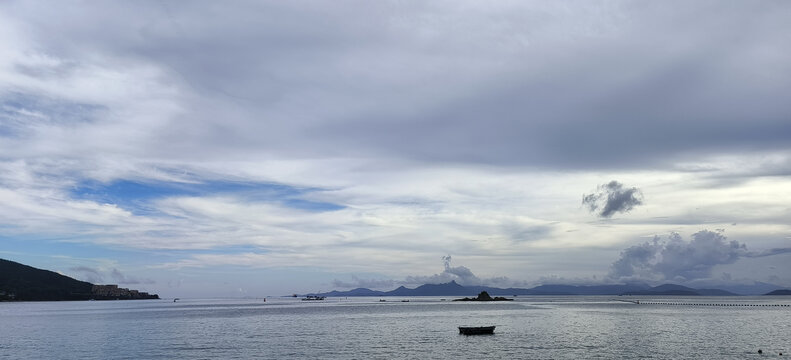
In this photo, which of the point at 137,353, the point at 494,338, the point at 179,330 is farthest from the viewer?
the point at 179,330

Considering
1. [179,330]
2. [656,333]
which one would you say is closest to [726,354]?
[656,333]

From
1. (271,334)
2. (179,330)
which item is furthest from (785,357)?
(179,330)

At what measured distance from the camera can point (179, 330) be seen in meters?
140

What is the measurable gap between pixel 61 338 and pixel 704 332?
14530 centimetres

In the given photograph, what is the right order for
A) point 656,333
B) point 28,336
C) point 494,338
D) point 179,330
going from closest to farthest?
point 494,338 < point 656,333 < point 28,336 < point 179,330

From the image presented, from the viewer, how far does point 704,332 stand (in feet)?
393

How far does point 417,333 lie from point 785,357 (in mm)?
69110

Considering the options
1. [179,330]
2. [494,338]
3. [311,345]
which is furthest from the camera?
[179,330]

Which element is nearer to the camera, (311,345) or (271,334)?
(311,345)

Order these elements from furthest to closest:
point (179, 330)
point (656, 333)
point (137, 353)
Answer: point (179, 330), point (656, 333), point (137, 353)

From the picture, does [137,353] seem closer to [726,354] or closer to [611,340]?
[611,340]

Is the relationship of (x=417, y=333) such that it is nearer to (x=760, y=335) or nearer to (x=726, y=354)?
(x=726, y=354)

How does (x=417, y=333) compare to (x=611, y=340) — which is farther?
(x=417, y=333)

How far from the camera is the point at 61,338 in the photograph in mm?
120938
